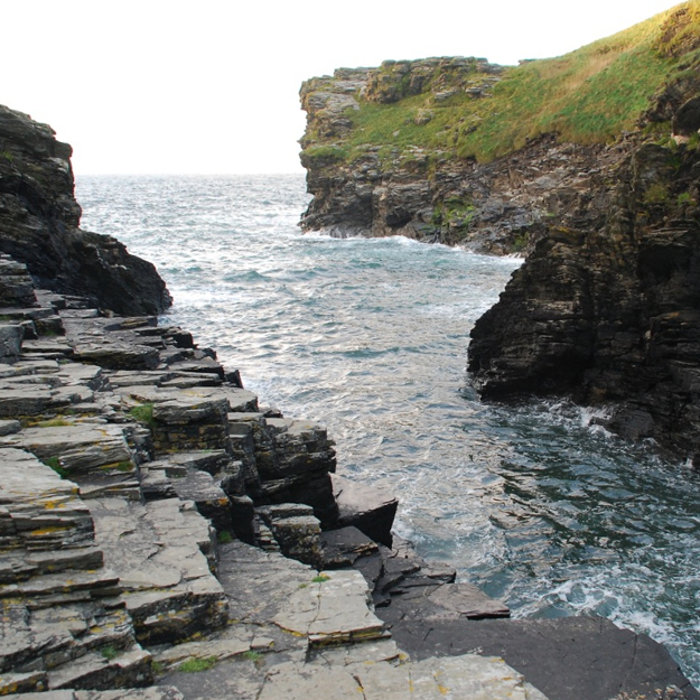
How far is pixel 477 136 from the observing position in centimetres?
7806

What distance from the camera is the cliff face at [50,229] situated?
29.5 m

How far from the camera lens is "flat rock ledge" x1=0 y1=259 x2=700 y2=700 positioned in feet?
24.7

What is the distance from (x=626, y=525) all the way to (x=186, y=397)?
443 inches

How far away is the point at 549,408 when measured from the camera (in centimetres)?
2525

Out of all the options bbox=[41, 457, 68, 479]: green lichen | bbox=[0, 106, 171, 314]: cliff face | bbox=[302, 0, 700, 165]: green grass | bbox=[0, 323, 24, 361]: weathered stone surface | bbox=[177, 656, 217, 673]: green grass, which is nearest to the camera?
bbox=[177, 656, 217, 673]: green grass

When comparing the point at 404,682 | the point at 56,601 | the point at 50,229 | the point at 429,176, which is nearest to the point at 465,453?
the point at 404,682

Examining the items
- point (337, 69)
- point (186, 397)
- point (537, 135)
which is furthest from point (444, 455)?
point (337, 69)

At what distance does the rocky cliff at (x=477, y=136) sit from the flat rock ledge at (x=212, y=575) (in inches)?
1818

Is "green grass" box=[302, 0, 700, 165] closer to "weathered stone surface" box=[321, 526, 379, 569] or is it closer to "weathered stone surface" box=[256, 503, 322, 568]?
"weathered stone surface" box=[321, 526, 379, 569]

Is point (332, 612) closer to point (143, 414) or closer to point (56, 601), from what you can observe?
point (56, 601)

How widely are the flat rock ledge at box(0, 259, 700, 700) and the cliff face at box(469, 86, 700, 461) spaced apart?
35.4ft

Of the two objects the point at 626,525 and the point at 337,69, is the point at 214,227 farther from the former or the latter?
the point at 626,525

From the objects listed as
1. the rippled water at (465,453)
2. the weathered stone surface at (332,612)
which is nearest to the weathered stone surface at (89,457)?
the weathered stone surface at (332,612)

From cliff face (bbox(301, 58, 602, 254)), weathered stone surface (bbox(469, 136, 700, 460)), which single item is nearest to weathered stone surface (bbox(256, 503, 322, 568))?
weathered stone surface (bbox(469, 136, 700, 460))
